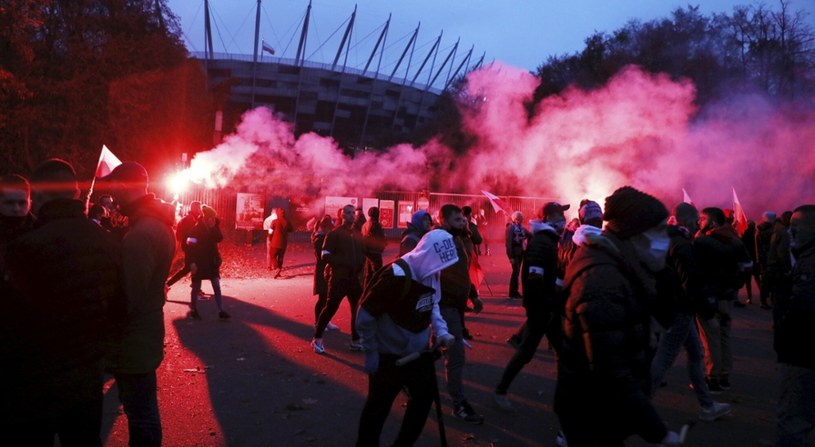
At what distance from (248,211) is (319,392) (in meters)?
17.6

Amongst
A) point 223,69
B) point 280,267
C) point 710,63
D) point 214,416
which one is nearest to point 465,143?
point 710,63

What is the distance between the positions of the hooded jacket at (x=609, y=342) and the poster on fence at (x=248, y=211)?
20.6 meters

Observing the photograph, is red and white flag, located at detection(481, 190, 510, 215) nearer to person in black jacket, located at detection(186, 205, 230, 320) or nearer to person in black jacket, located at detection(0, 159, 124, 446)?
person in black jacket, located at detection(186, 205, 230, 320)

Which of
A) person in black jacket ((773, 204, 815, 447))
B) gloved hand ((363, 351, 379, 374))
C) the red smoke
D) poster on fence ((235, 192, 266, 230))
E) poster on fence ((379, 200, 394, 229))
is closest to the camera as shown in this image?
person in black jacket ((773, 204, 815, 447))

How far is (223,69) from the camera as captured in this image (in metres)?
57.5

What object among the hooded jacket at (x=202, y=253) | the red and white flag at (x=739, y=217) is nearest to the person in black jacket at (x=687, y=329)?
the red and white flag at (x=739, y=217)

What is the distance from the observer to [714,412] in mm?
4773

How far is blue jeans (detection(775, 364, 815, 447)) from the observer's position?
3.17m

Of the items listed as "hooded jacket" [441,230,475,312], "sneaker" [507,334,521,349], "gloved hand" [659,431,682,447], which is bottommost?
"sneaker" [507,334,521,349]

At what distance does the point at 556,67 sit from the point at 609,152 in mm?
13543

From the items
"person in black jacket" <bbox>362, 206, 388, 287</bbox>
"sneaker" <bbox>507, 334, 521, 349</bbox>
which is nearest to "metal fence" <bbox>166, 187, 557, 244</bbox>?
"person in black jacket" <bbox>362, 206, 388, 287</bbox>

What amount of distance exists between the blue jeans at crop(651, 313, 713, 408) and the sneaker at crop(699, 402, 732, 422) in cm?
4

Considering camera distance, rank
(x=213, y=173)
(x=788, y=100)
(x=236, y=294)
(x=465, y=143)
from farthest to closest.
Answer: (x=465, y=143) < (x=788, y=100) < (x=213, y=173) < (x=236, y=294)

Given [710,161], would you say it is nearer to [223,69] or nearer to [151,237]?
[151,237]
